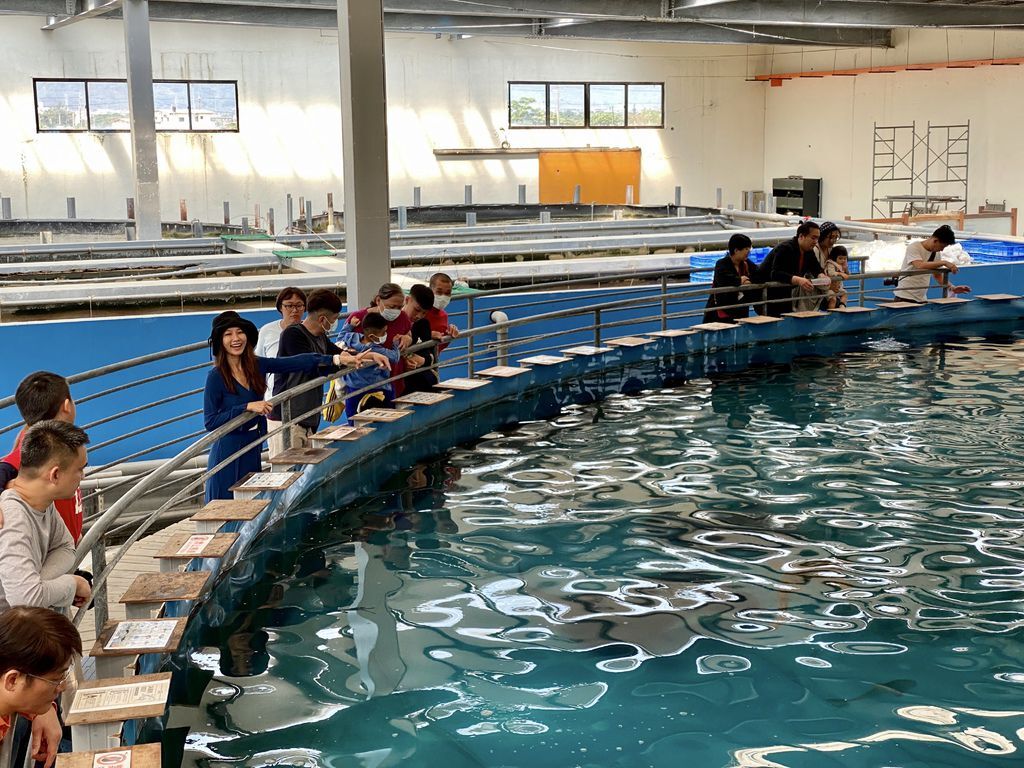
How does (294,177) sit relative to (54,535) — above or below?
above

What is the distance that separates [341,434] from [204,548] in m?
2.56

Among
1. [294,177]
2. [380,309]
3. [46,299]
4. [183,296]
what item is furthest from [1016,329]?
[294,177]

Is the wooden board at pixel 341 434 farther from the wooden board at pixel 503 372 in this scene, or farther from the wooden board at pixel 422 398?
the wooden board at pixel 503 372

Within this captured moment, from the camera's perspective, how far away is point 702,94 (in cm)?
3123

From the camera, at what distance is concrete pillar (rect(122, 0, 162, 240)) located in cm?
1719

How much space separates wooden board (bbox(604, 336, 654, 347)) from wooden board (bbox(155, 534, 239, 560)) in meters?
6.29

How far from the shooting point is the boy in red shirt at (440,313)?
8844mm

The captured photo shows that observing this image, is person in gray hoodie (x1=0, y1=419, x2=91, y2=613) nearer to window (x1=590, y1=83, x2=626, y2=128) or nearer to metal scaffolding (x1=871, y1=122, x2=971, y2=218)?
metal scaffolding (x1=871, y1=122, x2=971, y2=218)

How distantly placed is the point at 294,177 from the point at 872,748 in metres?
24.4

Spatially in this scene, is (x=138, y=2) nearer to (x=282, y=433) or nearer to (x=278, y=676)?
(x=282, y=433)

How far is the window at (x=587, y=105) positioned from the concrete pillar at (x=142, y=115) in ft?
43.3

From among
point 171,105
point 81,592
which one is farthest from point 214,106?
point 81,592

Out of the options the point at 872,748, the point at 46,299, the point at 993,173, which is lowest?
the point at 872,748

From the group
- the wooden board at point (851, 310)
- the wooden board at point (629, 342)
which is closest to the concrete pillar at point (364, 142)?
the wooden board at point (629, 342)
